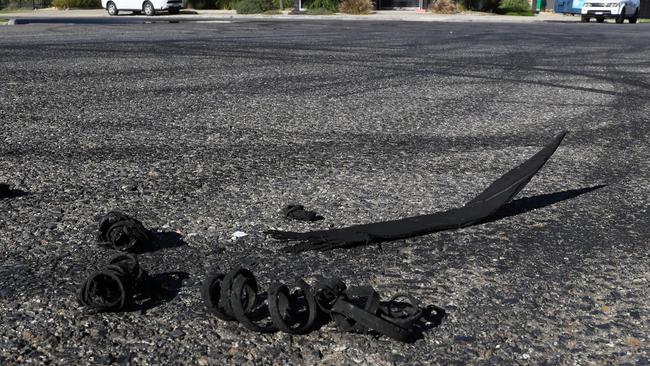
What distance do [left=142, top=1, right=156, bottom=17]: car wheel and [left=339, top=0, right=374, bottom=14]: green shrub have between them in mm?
9799

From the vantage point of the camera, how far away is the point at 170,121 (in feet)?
22.1

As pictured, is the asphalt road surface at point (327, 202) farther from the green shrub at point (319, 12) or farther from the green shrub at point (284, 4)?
the green shrub at point (284, 4)

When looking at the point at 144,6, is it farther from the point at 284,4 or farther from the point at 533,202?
the point at 533,202

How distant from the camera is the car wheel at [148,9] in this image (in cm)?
3753

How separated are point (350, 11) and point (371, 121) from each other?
33.9m

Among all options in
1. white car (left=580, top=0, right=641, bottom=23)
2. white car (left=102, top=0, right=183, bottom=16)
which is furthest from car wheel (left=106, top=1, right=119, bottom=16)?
white car (left=580, top=0, right=641, bottom=23)

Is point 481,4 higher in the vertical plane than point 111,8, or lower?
higher

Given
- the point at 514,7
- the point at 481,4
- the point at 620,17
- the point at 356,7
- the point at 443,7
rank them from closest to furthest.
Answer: the point at 620,17 → the point at 356,7 → the point at 443,7 → the point at 481,4 → the point at 514,7

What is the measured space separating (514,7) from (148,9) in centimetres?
2242

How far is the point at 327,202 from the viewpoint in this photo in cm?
438

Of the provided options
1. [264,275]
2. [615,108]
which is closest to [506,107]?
[615,108]

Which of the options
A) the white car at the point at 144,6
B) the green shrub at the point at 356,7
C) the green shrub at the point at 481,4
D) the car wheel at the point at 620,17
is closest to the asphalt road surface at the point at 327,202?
the car wheel at the point at 620,17

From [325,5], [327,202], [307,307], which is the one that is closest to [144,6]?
[325,5]

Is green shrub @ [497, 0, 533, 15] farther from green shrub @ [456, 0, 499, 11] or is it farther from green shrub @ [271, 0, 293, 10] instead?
green shrub @ [271, 0, 293, 10]
